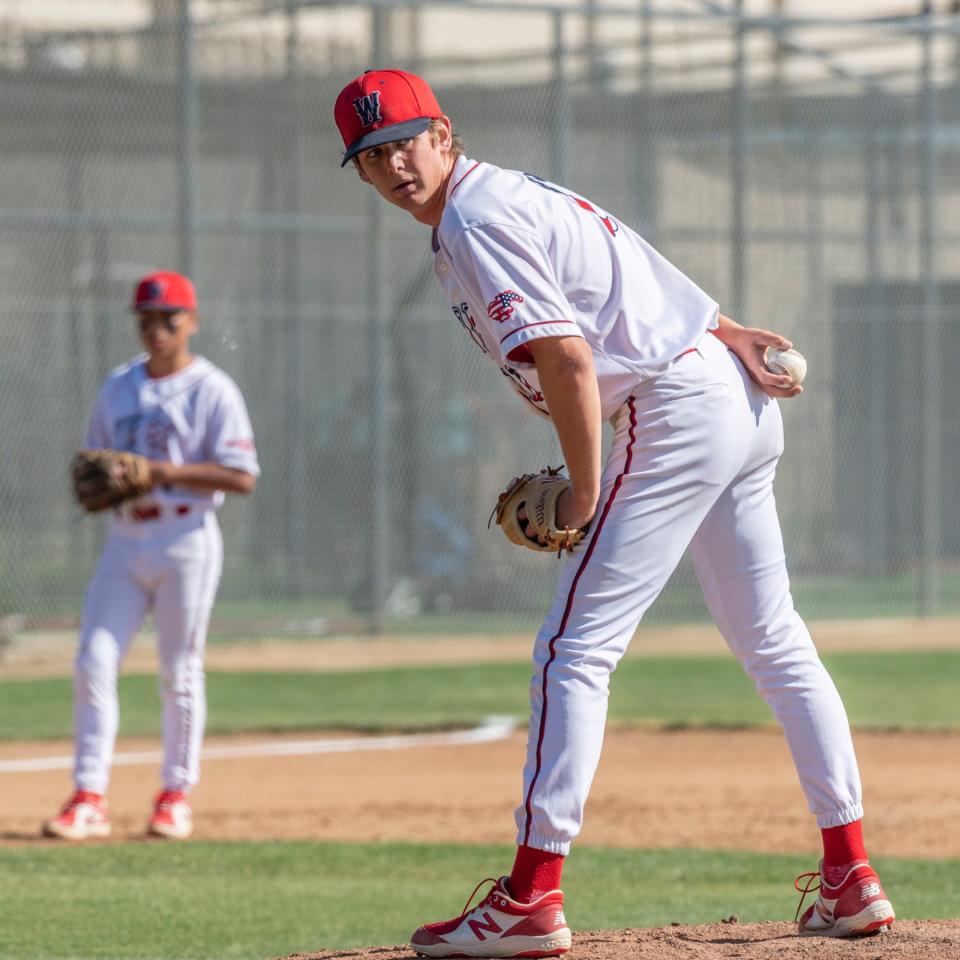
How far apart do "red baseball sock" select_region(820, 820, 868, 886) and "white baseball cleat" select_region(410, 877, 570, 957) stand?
2.22 feet

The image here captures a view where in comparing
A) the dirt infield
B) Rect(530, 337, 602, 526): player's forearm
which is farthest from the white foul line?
Rect(530, 337, 602, 526): player's forearm

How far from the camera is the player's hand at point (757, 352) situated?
390 centimetres

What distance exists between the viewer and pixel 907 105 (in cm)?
1520

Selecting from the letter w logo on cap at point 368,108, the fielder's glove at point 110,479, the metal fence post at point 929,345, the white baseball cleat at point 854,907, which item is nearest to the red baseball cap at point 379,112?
the letter w logo on cap at point 368,108

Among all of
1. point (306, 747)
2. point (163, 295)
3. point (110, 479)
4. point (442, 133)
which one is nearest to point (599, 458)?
point (442, 133)

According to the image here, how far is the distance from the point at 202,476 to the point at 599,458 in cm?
319

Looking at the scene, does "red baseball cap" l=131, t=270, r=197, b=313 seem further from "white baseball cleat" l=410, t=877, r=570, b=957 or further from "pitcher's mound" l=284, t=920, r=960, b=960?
"white baseball cleat" l=410, t=877, r=570, b=957

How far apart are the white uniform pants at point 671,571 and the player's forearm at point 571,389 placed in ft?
0.71

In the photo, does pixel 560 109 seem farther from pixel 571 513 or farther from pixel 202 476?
pixel 571 513

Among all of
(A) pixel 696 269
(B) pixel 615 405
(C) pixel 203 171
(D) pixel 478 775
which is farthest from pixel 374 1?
(B) pixel 615 405

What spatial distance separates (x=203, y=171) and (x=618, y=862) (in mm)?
8249

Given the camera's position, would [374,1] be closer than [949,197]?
Yes

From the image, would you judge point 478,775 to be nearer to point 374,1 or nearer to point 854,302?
point 374,1

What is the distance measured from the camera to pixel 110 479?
6379 millimetres
